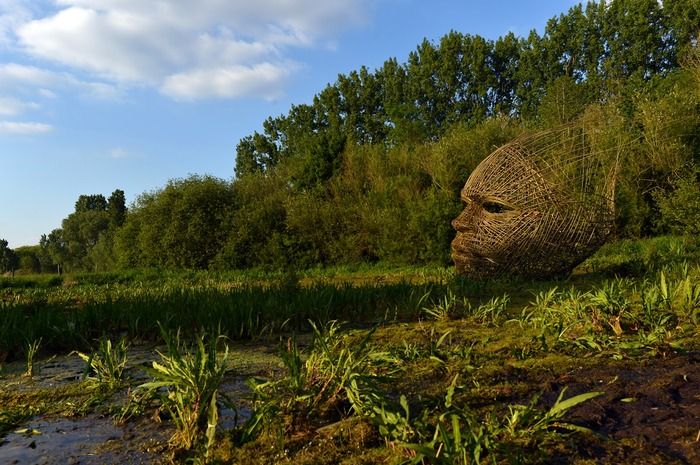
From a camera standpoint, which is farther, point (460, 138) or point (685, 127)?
point (460, 138)

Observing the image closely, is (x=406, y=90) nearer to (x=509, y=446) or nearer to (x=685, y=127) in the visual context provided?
(x=685, y=127)

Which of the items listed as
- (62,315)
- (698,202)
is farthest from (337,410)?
(698,202)

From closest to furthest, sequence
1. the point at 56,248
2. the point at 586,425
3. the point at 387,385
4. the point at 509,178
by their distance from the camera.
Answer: the point at 586,425, the point at 387,385, the point at 509,178, the point at 56,248

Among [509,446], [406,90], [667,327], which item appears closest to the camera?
[509,446]

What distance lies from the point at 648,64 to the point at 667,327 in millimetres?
39909

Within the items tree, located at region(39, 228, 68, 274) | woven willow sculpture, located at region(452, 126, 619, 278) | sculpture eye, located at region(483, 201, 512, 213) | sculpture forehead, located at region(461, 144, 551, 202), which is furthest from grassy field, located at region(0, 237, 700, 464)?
tree, located at region(39, 228, 68, 274)

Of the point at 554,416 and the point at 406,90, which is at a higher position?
the point at 406,90

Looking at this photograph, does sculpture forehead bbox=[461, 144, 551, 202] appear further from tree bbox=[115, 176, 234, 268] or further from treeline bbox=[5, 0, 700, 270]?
tree bbox=[115, 176, 234, 268]

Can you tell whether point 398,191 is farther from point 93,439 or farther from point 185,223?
point 93,439

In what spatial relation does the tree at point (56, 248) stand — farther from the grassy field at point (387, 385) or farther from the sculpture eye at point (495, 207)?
the grassy field at point (387, 385)

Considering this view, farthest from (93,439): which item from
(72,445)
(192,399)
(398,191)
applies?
(398,191)

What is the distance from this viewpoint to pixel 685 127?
678 inches

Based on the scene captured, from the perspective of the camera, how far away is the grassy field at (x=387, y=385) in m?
1.75

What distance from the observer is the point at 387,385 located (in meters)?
2.48
